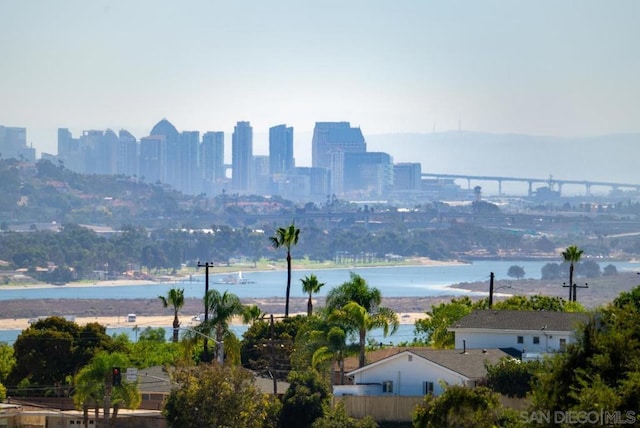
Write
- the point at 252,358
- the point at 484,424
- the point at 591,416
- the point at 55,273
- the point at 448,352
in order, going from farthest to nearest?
the point at 55,273 → the point at 252,358 → the point at 448,352 → the point at 484,424 → the point at 591,416

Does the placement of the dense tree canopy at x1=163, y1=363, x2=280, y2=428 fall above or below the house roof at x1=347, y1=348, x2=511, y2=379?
below

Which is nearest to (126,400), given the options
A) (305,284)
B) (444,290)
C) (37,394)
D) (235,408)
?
(235,408)

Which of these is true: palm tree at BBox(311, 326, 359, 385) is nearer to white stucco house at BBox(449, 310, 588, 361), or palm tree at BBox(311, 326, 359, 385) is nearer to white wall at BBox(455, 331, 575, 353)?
white stucco house at BBox(449, 310, 588, 361)

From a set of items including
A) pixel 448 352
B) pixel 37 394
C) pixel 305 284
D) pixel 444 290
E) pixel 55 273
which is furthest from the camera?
pixel 55 273

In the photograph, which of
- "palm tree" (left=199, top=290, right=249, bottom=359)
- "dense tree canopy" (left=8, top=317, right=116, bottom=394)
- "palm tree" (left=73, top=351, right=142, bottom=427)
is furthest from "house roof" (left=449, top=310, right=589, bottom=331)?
"palm tree" (left=73, top=351, right=142, bottom=427)

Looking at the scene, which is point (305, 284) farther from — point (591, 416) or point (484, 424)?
point (591, 416)

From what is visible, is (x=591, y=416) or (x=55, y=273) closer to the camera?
(x=591, y=416)
